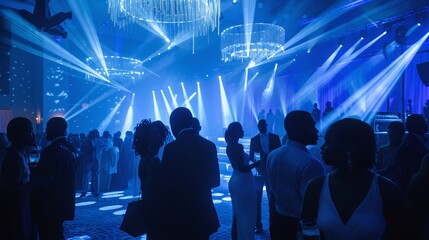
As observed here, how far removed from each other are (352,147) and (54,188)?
9.02 feet

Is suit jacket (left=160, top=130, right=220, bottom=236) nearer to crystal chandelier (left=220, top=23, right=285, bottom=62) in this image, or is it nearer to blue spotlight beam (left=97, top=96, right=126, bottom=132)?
crystal chandelier (left=220, top=23, right=285, bottom=62)

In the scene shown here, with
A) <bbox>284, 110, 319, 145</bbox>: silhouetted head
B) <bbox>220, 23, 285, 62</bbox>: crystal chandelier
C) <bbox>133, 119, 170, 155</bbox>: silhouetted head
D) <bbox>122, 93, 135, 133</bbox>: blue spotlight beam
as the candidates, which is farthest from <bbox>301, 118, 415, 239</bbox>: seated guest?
<bbox>122, 93, 135, 133</bbox>: blue spotlight beam

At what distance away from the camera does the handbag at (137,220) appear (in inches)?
99.1

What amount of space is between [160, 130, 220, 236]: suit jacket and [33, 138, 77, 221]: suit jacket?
1234 mm

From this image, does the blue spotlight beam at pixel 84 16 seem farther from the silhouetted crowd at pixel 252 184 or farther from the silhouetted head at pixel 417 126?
the silhouetted head at pixel 417 126

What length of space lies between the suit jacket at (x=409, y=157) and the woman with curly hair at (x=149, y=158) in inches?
107

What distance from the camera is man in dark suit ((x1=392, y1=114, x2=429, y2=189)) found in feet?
11.0

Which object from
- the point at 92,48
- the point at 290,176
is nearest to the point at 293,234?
the point at 290,176

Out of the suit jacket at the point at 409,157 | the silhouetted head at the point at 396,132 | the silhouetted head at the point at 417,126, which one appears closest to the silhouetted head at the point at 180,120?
the suit jacket at the point at 409,157

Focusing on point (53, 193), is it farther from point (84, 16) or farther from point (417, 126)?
point (84, 16)

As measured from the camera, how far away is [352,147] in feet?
4.81

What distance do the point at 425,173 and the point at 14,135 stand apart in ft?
12.0

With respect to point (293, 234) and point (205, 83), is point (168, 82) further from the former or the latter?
point (293, 234)

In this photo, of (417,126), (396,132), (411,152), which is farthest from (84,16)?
(411,152)
